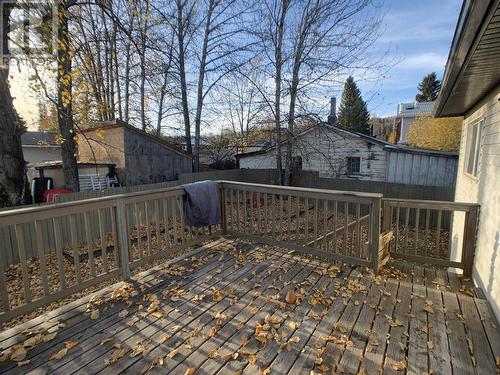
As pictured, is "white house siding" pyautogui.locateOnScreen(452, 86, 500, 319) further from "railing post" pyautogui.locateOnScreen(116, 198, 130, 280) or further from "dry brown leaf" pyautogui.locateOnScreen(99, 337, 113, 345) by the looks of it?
"railing post" pyautogui.locateOnScreen(116, 198, 130, 280)

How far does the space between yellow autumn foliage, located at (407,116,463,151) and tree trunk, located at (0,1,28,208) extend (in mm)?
17485

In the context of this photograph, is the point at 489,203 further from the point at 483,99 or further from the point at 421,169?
the point at 421,169

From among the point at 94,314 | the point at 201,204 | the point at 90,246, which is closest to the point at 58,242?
the point at 90,246

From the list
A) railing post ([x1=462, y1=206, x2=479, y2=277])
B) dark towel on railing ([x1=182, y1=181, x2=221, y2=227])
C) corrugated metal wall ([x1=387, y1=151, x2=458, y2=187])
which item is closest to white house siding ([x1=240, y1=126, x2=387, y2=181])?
corrugated metal wall ([x1=387, y1=151, x2=458, y2=187])

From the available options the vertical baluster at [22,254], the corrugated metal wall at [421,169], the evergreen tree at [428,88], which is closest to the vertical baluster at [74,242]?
the vertical baluster at [22,254]

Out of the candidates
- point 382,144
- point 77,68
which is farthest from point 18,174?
point 382,144

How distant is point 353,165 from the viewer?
1274 cm

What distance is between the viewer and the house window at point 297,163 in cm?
1265

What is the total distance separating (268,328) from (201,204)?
7.27 ft

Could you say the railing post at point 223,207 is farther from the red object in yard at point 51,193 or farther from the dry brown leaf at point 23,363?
the red object in yard at point 51,193

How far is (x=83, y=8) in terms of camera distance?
22.7ft

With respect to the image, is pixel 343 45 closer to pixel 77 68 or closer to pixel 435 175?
pixel 435 175

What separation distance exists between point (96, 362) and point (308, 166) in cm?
1269

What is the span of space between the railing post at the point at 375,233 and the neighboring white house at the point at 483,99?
106 centimetres
